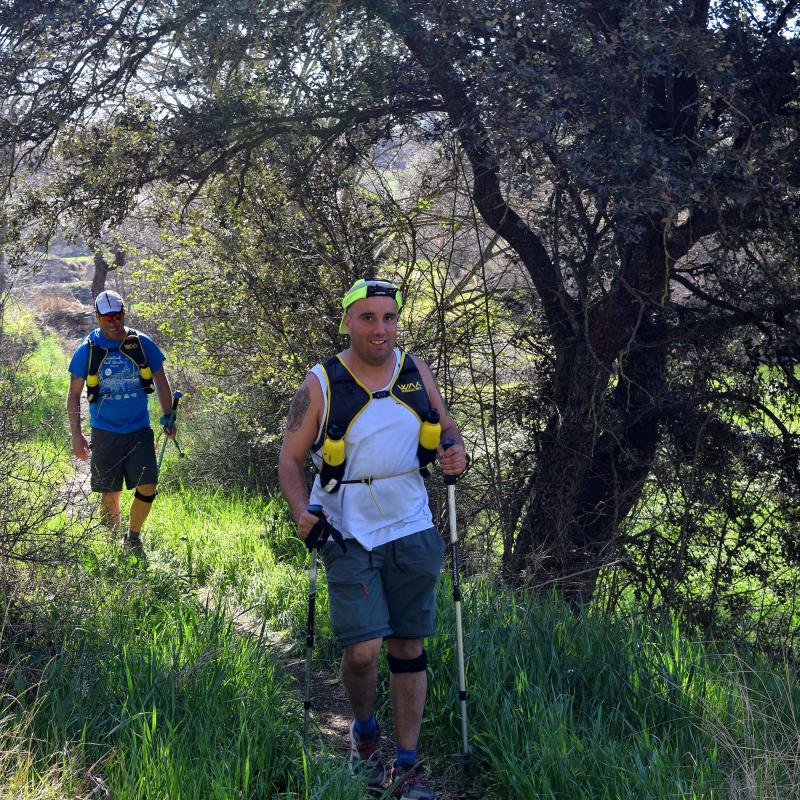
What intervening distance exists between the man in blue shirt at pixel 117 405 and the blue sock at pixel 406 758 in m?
3.68

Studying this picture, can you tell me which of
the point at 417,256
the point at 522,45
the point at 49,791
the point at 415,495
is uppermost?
the point at 522,45

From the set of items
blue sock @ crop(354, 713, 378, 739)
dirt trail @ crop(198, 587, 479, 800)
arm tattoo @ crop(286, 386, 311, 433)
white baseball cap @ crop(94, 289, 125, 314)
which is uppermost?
white baseball cap @ crop(94, 289, 125, 314)

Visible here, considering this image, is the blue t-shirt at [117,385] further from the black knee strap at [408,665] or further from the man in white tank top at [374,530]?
the black knee strap at [408,665]

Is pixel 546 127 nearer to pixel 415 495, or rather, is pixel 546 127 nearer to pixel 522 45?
pixel 522 45

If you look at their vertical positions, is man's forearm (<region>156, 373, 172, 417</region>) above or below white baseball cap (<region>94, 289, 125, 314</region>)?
below

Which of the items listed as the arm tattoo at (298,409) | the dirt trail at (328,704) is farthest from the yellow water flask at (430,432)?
the dirt trail at (328,704)

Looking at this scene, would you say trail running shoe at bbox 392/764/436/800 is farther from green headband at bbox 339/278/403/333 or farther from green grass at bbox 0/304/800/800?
green headband at bbox 339/278/403/333

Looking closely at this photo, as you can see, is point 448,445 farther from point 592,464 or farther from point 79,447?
point 79,447

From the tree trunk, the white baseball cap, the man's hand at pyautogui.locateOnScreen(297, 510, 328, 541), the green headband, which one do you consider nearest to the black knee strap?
the man's hand at pyautogui.locateOnScreen(297, 510, 328, 541)

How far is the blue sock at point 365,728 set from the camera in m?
4.11

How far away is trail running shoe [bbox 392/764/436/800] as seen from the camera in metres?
3.79

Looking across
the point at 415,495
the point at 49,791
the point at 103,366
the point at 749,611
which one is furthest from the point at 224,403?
the point at 49,791

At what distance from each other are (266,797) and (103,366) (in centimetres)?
430

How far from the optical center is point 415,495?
4.16 m
